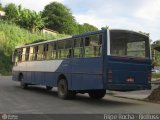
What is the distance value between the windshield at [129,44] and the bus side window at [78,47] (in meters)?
Answer: 1.80

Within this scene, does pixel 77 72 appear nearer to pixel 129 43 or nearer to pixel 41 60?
pixel 129 43

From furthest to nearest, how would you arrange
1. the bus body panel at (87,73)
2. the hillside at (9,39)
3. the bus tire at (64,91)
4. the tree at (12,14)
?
1. the tree at (12,14)
2. the hillside at (9,39)
3. the bus tire at (64,91)
4. the bus body panel at (87,73)

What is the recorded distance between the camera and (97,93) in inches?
781

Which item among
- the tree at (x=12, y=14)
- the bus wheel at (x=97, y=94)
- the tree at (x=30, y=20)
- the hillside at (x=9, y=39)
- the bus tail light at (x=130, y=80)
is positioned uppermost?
the tree at (x=12, y=14)

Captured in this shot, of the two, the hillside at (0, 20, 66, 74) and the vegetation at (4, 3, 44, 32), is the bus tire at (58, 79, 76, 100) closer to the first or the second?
the hillside at (0, 20, 66, 74)

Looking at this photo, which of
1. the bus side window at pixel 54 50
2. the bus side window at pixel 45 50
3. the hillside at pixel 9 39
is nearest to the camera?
the bus side window at pixel 54 50

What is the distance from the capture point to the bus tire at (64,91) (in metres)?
19.0

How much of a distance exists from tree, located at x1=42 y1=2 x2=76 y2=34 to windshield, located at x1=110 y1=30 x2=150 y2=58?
252ft

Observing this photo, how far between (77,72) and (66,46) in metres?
1.98

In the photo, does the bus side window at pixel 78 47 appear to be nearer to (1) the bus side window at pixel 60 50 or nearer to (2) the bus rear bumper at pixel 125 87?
(1) the bus side window at pixel 60 50

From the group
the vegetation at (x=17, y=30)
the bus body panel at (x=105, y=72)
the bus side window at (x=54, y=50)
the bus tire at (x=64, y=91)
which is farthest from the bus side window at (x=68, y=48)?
the vegetation at (x=17, y=30)

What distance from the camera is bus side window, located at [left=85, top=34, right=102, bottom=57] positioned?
16.7m

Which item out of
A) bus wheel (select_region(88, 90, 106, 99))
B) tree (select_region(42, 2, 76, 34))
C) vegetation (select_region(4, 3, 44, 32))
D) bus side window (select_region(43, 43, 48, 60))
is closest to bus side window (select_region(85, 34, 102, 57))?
bus wheel (select_region(88, 90, 106, 99))

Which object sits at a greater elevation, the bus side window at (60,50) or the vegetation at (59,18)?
the vegetation at (59,18)
